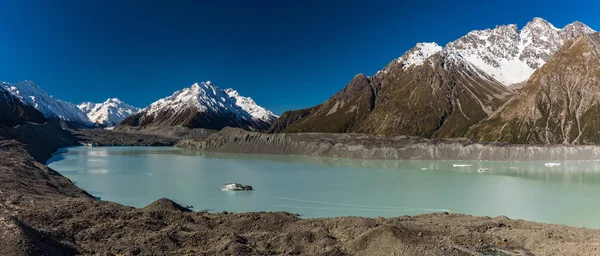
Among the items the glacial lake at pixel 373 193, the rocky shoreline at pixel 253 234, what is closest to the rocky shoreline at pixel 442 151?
the glacial lake at pixel 373 193

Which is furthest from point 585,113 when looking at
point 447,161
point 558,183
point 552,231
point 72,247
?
point 72,247

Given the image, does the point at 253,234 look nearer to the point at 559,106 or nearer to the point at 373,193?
the point at 373,193

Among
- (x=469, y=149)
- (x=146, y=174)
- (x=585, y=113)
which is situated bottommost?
(x=146, y=174)

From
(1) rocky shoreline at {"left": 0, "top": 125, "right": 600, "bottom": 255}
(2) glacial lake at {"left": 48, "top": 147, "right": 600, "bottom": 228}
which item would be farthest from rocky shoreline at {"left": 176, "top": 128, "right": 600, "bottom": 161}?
(1) rocky shoreline at {"left": 0, "top": 125, "right": 600, "bottom": 255}

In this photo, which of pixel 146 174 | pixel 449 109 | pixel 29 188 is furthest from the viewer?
pixel 449 109

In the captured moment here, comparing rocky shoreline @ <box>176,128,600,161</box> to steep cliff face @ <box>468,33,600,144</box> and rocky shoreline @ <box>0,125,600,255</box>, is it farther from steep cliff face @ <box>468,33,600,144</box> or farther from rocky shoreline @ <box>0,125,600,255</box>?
rocky shoreline @ <box>0,125,600,255</box>

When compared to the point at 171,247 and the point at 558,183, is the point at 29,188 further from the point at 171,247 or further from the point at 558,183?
the point at 558,183

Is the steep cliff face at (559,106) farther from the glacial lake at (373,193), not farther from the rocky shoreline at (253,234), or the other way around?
the rocky shoreline at (253,234)
